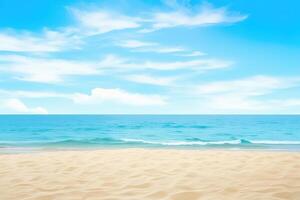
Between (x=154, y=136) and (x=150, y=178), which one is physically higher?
(x=150, y=178)

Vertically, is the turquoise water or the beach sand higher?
the beach sand

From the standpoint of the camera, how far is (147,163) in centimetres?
598

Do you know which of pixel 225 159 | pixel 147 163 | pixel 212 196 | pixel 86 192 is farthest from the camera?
pixel 225 159

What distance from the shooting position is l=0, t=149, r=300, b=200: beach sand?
364 cm

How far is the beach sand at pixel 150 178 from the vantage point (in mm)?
3639

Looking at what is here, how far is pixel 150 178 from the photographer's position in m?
4.56

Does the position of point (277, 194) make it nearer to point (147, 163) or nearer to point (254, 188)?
point (254, 188)

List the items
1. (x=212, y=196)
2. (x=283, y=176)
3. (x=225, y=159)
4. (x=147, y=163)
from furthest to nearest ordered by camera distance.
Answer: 1. (x=225, y=159)
2. (x=147, y=163)
3. (x=283, y=176)
4. (x=212, y=196)

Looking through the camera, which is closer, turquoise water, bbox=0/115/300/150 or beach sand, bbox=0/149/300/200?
beach sand, bbox=0/149/300/200

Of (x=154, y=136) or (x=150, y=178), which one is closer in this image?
(x=150, y=178)

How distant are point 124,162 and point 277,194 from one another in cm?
341

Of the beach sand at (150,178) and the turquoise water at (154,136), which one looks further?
the turquoise water at (154,136)

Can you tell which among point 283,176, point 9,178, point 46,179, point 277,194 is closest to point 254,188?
point 277,194

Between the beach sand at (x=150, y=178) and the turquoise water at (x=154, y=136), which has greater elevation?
the beach sand at (x=150, y=178)
